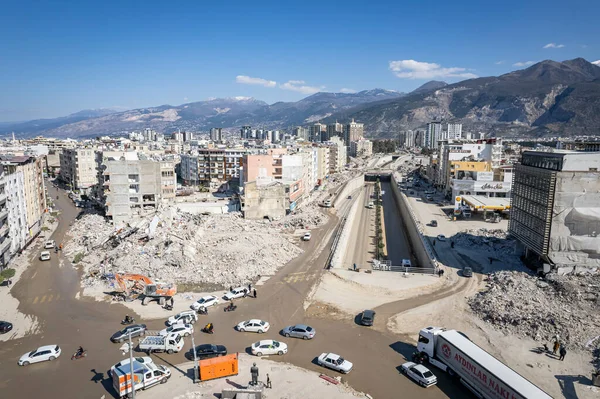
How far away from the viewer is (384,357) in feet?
62.6

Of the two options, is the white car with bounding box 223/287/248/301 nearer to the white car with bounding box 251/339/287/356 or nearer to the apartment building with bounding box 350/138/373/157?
the white car with bounding box 251/339/287/356

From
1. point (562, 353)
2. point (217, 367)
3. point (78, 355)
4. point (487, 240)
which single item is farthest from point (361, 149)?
point (217, 367)

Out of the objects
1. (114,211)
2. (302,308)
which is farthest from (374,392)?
(114,211)

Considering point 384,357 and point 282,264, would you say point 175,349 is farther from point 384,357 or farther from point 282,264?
point 282,264

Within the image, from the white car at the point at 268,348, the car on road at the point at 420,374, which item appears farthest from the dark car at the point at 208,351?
the car on road at the point at 420,374

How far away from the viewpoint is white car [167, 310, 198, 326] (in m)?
22.0

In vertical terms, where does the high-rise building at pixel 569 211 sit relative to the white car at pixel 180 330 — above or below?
above

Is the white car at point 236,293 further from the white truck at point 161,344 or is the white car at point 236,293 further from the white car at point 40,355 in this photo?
the white car at point 40,355

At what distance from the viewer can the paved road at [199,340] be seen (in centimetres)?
1680

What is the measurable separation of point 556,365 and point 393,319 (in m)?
7.94

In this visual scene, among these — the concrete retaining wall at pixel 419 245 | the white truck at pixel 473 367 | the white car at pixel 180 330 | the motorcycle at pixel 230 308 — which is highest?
the white truck at pixel 473 367

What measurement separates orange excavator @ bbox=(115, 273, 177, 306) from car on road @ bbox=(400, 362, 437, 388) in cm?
1513

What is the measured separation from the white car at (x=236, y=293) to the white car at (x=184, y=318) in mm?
3266

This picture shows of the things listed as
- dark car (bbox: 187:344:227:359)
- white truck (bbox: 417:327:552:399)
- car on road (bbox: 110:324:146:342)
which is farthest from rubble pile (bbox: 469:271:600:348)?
car on road (bbox: 110:324:146:342)
